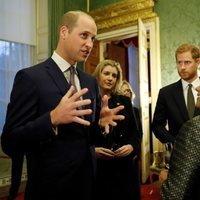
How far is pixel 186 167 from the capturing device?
1.09 m

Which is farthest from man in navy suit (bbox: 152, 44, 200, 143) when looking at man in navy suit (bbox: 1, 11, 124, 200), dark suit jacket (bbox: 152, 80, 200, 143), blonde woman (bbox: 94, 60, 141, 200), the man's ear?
the man's ear

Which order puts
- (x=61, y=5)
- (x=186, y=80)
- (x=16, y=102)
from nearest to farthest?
(x=16, y=102)
(x=186, y=80)
(x=61, y=5)

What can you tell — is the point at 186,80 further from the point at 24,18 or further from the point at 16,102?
the point at 24,18

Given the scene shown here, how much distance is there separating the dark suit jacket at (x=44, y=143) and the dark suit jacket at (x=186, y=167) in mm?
391

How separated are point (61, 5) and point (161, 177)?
12.6 feet

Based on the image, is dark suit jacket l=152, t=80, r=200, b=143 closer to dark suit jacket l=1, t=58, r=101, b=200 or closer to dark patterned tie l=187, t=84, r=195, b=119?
dark patterned tie l=187, t=84, r=195, b=119

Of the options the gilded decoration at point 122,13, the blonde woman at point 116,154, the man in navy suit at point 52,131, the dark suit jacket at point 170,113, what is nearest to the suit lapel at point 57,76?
the man in navy suit at point 52,131

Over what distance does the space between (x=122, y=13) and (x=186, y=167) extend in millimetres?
3898

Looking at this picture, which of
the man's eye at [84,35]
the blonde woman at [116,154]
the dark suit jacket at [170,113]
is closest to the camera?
the man's eye at [84,35]

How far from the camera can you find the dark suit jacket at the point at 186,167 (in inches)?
42.5

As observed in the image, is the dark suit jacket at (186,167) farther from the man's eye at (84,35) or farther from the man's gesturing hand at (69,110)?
the man's eye at (84,35)

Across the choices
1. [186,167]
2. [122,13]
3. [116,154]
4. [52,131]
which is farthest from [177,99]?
[122,13]

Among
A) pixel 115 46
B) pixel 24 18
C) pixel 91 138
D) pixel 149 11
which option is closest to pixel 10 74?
pixel 24 18

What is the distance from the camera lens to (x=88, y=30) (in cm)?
136
